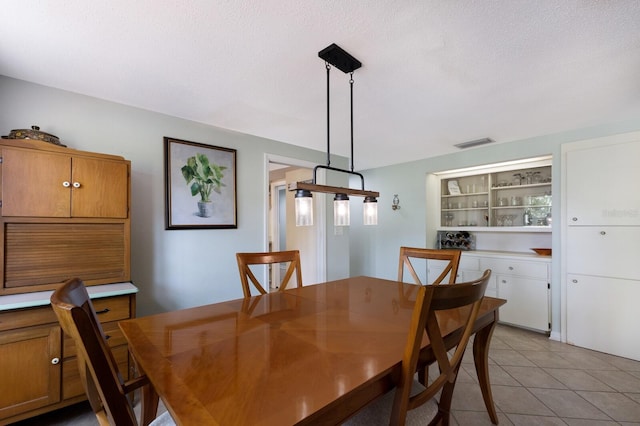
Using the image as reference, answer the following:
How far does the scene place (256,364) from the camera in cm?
89

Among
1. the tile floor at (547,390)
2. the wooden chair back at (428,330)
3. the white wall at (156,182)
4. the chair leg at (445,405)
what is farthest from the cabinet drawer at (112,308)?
the chair leg at (445,405)

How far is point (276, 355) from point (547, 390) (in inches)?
92.7

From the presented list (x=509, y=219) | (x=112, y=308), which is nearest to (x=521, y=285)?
(x=509, y=219)

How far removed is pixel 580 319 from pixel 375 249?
2701 millimetres

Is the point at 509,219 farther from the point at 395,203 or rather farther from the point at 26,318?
the point at 26,318

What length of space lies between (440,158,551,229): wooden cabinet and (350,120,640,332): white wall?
350mm

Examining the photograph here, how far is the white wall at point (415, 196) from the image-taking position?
3.02 m

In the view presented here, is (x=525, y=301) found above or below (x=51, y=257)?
below

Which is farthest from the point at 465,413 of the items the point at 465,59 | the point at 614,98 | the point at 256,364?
the point at 614,98

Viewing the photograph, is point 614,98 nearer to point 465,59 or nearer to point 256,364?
point 465,59

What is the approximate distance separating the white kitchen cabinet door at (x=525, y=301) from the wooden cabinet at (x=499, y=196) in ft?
2.34

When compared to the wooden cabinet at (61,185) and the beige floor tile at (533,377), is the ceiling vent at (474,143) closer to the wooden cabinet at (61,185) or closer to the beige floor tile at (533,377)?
the beige floor tile at (533,377)

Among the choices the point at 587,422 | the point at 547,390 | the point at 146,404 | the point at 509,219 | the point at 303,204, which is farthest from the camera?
the point at 509,219

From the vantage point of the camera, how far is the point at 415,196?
4.29 metres
